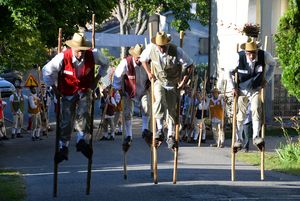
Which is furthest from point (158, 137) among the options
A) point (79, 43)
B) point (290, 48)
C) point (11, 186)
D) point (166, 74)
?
point (290, 48)

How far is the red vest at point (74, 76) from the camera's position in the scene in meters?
14.0

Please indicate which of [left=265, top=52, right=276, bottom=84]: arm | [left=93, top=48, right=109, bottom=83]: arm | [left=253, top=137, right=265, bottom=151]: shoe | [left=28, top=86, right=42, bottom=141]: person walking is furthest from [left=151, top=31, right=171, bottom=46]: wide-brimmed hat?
[left=28, top=86, right=42, bottom=141]: person walking

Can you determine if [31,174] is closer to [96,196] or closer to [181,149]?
[96,196]

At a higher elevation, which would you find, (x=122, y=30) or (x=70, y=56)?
(x=122, y=30)

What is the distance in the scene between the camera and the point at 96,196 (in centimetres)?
1370

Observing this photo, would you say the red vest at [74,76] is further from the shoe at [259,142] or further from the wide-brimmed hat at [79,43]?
the shoe at [259,142]

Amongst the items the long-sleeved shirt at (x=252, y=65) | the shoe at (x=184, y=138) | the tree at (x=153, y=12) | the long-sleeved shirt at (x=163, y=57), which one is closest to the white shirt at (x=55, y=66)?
the long-sleeved shirt at (x=163, y=57)

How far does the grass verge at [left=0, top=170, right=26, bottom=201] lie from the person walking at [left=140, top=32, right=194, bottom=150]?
2756 millimetres

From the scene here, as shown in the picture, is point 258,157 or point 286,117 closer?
point 258,157

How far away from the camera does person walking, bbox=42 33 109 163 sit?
46.0 feet

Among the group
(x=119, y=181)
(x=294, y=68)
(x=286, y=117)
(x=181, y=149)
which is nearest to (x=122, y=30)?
(x=286, y=117)

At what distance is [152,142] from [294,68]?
16.7ft

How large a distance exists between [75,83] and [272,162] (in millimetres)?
8548

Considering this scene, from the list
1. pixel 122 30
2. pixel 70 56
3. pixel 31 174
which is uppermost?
pixel 122 30
